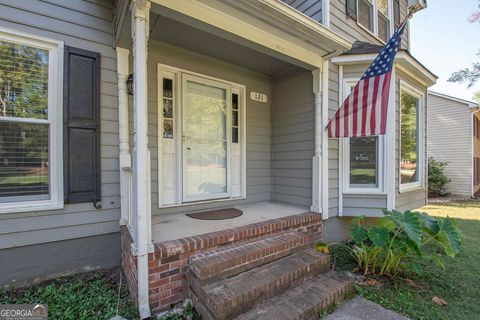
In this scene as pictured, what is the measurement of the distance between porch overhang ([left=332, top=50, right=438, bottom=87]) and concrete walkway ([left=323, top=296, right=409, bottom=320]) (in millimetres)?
3156

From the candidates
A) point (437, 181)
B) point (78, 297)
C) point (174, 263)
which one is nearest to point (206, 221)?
point (174, 263)

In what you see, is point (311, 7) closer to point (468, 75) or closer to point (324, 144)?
point (324, 144)

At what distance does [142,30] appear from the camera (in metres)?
1.95

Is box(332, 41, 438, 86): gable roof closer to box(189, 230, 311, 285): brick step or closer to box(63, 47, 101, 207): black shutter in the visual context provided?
box(189, 230, 311, 285): brick step

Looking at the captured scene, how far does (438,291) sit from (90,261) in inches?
146

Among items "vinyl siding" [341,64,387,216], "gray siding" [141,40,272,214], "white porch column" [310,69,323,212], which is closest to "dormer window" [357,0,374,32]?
"vinyl siding" [341,64,387,216]

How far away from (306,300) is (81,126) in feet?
9.10

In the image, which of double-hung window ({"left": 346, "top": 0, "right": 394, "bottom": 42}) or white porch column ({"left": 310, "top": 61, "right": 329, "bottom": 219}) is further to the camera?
double-hung window ({"left": 346, "top": 0, "right": 394, "bottom": 42})

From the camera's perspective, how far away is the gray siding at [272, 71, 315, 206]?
3.58 meters

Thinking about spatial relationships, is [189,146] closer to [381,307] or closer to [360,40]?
[381,307]

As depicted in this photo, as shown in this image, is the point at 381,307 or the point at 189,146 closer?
the point at 381,307

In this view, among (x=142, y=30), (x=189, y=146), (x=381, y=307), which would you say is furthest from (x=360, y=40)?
(x=381, y=307)

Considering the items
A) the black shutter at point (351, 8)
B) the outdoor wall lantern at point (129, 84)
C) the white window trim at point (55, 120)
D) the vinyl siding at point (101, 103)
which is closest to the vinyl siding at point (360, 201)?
the black shutter at point (351, 8)

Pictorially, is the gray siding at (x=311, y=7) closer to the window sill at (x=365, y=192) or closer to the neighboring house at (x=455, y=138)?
the window sill at (x=365, y=192)
